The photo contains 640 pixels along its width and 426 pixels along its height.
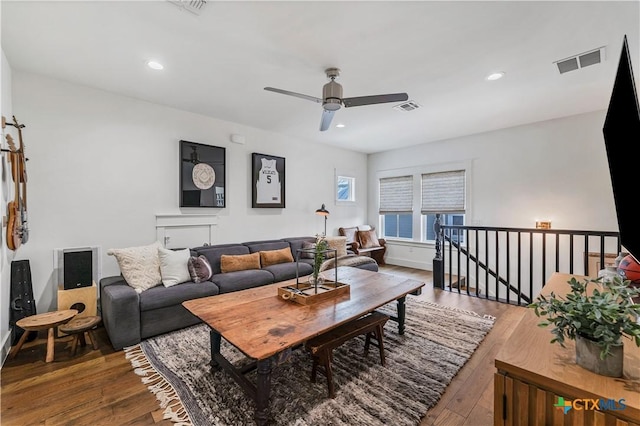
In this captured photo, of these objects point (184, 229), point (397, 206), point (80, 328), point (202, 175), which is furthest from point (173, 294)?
point (397, 206)

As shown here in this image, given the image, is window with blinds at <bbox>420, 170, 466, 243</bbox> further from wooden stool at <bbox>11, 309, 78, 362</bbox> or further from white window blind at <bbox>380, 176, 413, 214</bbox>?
wooden stool at <bbox>11, 309, 78, 362</bbox>

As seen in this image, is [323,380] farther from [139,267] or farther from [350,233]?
[350,233]

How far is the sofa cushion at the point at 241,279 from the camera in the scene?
3.30 meters

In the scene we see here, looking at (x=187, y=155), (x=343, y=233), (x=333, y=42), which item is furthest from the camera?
(x=343, y=233)

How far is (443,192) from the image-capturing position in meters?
5.80

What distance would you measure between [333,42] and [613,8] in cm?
202

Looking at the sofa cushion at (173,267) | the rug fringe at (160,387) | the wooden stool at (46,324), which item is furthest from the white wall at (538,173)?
the wooden stool at (46,324)

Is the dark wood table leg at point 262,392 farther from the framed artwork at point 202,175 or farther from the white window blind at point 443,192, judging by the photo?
the white window blind at point 443,192

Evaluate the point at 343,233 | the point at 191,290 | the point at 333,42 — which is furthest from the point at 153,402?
the point at 343,233

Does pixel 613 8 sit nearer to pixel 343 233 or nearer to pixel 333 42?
pixel 333 42

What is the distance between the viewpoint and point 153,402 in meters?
1.92

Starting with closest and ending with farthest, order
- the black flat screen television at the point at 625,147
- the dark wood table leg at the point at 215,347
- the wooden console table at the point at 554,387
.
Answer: the wooden console table at the point at 554,387
the black flat screen television at the point at 625,147
the dark wood table leg at the point at 215,347

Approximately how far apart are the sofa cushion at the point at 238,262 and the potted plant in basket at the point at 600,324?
3432 millimetres

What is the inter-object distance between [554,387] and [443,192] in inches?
209
